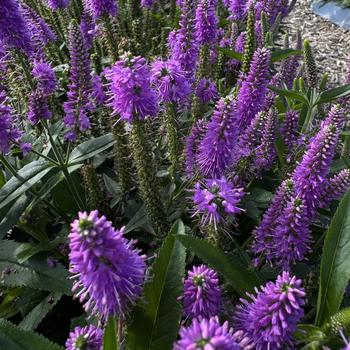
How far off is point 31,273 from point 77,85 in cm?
121

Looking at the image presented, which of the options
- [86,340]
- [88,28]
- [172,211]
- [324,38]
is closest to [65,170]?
[172,211]

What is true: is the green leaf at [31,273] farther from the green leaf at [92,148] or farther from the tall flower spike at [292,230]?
Answer: the tall flower spike at [292,230]

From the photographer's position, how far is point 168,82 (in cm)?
266

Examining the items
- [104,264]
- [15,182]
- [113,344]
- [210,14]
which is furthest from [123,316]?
[210,14]

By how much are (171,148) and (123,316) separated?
151 centimetres

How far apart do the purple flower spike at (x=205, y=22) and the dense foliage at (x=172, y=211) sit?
1cm

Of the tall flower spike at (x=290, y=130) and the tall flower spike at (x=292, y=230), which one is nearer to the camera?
the tall flower spike at (x=292, y=230)

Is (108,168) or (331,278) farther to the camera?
(108,168)

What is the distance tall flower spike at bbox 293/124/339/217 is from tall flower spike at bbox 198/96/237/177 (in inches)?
14.8

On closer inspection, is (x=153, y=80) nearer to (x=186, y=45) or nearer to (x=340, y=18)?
(x=186, y=45)

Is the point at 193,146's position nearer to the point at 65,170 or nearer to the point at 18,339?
the point at 65,170

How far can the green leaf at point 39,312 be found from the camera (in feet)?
8.95

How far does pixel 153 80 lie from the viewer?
8.86ft

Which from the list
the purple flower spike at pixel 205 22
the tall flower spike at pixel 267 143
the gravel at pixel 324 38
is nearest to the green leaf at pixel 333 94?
the tall flower spike at pixel 267 143
